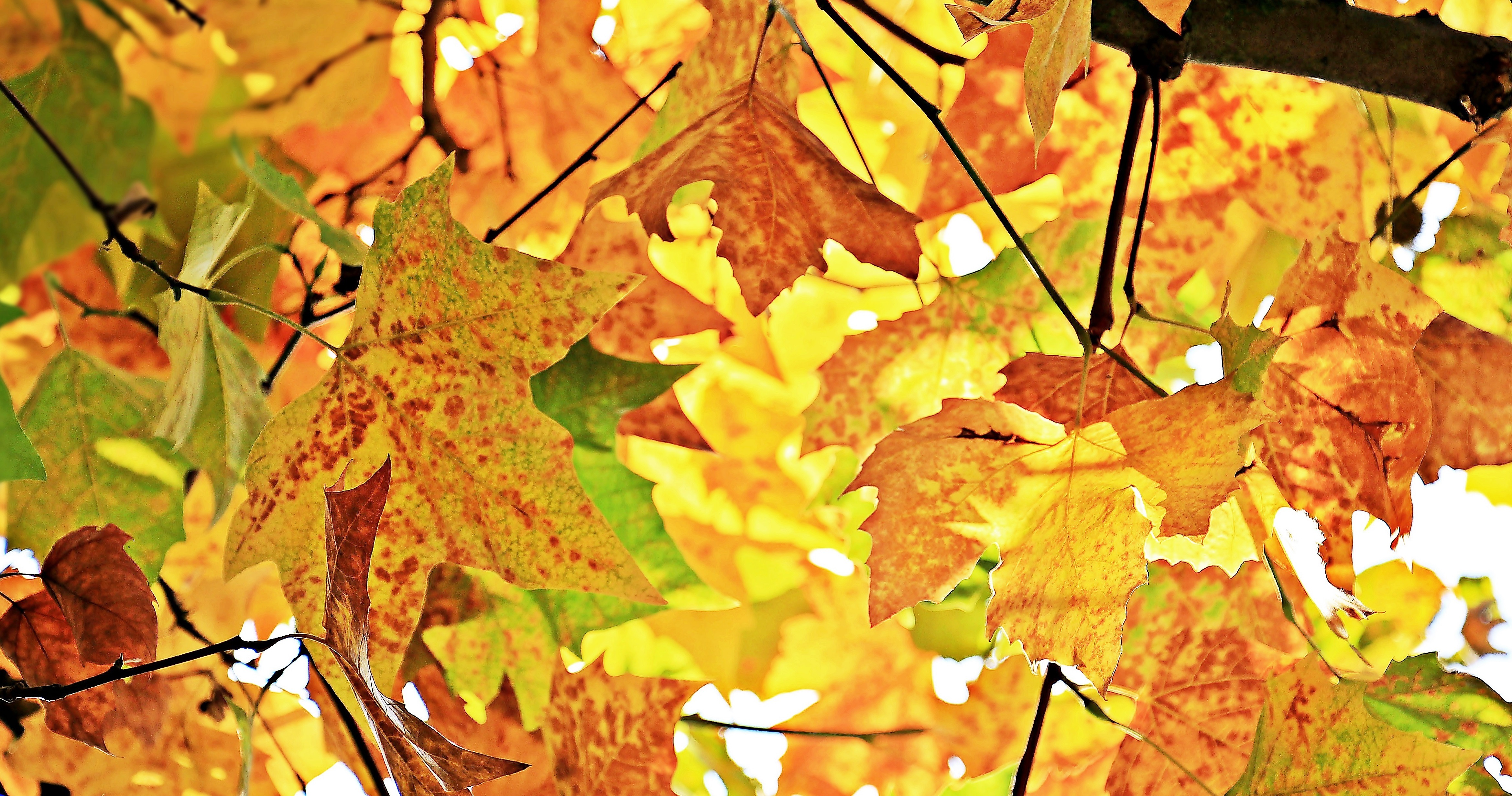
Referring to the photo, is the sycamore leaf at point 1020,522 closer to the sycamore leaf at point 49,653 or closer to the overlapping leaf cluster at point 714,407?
the overlapping leaf cluster at point 714,407

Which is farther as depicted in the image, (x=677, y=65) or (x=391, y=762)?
(x=677, y=65)

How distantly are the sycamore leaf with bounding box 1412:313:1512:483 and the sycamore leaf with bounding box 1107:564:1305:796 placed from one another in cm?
9

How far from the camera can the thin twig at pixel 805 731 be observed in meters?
0.41

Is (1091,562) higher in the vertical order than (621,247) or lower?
lower

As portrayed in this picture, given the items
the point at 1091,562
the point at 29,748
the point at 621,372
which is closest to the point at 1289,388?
the point at 1091,562

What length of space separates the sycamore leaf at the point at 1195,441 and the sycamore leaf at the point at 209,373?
0.78ft

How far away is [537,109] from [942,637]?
0.94 feet

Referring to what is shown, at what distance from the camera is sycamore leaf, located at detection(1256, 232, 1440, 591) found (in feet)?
0.97

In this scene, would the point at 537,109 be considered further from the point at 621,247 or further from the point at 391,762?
the point at 391,762

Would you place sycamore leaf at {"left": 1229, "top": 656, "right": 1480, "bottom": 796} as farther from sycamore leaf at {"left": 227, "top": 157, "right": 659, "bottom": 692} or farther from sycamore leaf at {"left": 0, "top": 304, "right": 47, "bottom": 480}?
sycamore leaf at {"left": 0, "top": 304, "right": 47, "bottom": 480}

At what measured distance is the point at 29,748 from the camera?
353 mm

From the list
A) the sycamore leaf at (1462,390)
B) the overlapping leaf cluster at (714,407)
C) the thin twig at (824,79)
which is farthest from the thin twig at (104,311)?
the sycamore leaf at (1462,390)

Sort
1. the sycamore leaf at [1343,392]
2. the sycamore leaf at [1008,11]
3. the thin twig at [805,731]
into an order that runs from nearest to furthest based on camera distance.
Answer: the sycamore leaf at [1008,11], the sycamore leaf at [1343,392], the thin twig at [805,731]

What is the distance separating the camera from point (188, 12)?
0.32 meters
